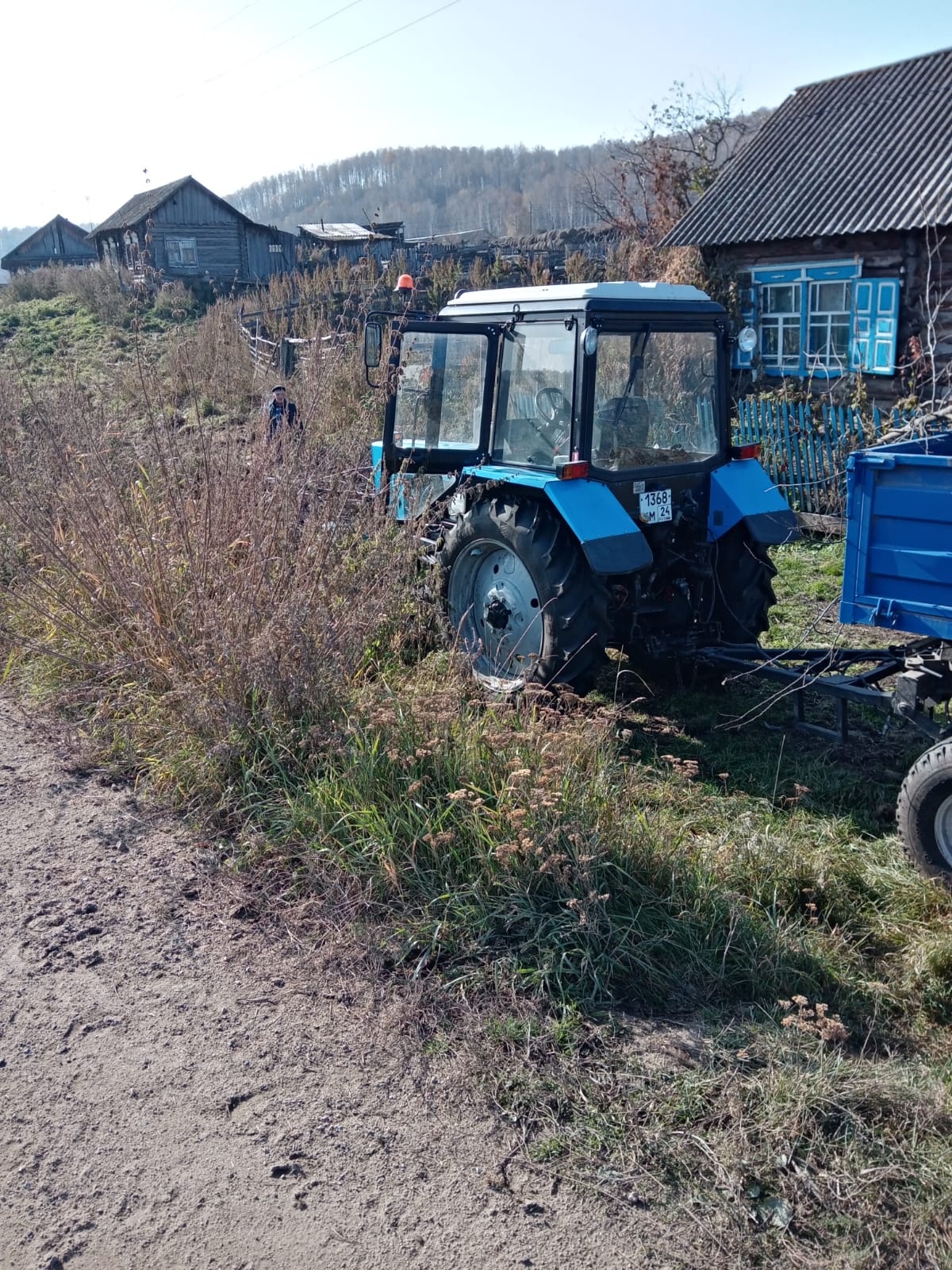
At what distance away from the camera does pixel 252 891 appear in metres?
4.27

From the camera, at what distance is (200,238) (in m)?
38.2

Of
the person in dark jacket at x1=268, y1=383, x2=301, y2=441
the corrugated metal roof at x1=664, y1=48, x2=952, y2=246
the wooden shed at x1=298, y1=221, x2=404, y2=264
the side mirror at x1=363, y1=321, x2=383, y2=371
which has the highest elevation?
the wooden shed at x1=298, y1=221, x2=404, y2=264

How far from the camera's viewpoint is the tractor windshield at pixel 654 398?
5.62 m

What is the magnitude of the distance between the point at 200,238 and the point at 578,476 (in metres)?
36.8

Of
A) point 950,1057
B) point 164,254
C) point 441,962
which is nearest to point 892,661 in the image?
point 950,1057

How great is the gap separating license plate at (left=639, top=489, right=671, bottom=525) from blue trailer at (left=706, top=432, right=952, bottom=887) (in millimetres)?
1183

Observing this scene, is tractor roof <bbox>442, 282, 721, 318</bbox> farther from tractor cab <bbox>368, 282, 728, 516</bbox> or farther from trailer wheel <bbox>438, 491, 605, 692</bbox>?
trailer wheel <bbox>438, 491, 605, 692</bbox>

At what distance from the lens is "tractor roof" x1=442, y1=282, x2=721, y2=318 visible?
217 inches

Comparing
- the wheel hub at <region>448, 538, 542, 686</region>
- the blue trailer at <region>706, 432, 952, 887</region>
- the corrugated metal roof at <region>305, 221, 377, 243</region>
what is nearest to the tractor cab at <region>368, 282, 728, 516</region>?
the wheel hub at <region>448, 538, 542, 686</region>

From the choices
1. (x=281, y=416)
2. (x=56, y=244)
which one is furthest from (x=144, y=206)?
(x=281, y=416)

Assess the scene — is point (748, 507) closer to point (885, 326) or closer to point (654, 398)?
point (654, 398)

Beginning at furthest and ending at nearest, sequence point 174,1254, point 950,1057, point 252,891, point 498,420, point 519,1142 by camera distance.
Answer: point 498,420, point 252,891, point 950,1057, point 519,1142, point 174,1254

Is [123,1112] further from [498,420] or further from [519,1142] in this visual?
[498,420]

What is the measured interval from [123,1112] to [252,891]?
3.92ft
